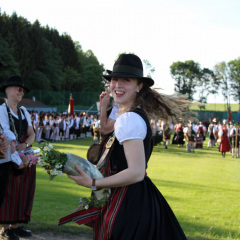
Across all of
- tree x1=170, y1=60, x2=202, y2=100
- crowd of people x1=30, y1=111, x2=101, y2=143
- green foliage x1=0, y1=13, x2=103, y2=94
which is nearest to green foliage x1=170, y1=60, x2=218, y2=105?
tree x1=170, y1=60, x2=202, y2=100

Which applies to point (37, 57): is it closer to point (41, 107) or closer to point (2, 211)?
point (41, 107)

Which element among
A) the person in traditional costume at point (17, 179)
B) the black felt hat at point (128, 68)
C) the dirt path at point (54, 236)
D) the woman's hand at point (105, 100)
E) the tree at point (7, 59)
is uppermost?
the tree at point (7, 59)

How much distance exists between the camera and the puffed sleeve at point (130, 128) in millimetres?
2521

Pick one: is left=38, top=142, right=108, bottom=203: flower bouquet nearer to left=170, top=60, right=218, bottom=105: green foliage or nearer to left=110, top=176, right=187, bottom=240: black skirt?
left=110, top=176, right=187, bottom=240: black skirt

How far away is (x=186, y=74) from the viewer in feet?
357

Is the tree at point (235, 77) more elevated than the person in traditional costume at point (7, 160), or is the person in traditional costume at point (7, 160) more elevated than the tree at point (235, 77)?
the tree at point (235, 77)

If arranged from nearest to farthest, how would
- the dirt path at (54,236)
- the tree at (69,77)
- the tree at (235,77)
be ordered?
the dirt path at (54,236), the tree at (69,77), the tree at (235,77)

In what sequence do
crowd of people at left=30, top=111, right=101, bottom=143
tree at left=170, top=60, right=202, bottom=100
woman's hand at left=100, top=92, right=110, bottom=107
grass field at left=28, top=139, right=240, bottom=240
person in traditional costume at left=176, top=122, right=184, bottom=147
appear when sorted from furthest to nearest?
tree at left=170, top=60, right=202, bottom=100, person in traditional costume at left=176, top=122, right=184, bottom=147, crowd of people at left=30, top=111, right=101, bottom=143, grass field at left=28, top=139, right=240, bottom=240, woman's hand at left=100, top=92, right=110, bottom=107

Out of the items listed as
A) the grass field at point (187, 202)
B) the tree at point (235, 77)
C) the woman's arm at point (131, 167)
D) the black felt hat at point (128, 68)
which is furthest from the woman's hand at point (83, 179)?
the tree at point (235, 77)

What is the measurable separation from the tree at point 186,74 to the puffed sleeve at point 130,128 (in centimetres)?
10439

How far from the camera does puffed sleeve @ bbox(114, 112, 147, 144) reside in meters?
2.52

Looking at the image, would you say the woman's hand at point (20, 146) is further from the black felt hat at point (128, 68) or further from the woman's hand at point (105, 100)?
the black felt hat at point (128, 68)

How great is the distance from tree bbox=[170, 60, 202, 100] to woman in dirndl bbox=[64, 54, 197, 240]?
104 m

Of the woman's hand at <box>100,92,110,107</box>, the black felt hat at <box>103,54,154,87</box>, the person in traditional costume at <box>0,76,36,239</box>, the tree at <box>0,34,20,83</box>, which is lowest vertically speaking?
the person in traditional costume at <box>0,76,36,239</box>
